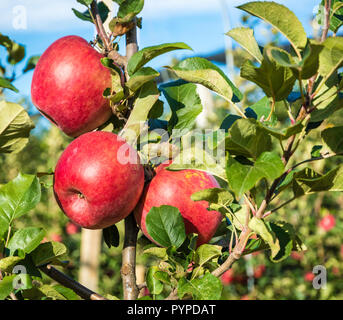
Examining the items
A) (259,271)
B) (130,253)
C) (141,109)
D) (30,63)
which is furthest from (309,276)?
(141,109)

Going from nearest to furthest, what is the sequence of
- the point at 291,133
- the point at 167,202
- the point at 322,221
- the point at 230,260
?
the point at 291,133 < the point at 230,260 < the point at 167,202 < the point at 322,221

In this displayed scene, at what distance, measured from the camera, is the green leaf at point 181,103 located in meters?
0.80

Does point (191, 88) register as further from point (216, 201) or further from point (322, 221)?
point (322, 221)

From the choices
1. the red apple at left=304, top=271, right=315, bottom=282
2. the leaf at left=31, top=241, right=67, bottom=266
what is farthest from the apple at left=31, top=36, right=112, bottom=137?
the red apple at left=304, top=271, right=315, bottom=282

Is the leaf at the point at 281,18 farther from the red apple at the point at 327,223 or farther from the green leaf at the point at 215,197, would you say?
the red apple at the point at 327,223

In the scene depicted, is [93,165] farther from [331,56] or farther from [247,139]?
[331,56]

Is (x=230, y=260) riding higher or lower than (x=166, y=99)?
lower

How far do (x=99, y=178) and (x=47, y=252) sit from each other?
6.0 inches

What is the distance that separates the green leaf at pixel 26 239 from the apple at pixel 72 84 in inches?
7.8

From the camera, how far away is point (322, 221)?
3008mm

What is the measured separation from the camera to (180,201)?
2.52 ft

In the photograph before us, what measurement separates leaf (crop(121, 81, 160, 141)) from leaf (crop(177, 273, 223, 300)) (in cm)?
26

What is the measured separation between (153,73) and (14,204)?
1.04 ft

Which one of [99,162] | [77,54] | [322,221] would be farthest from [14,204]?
[322,221]
